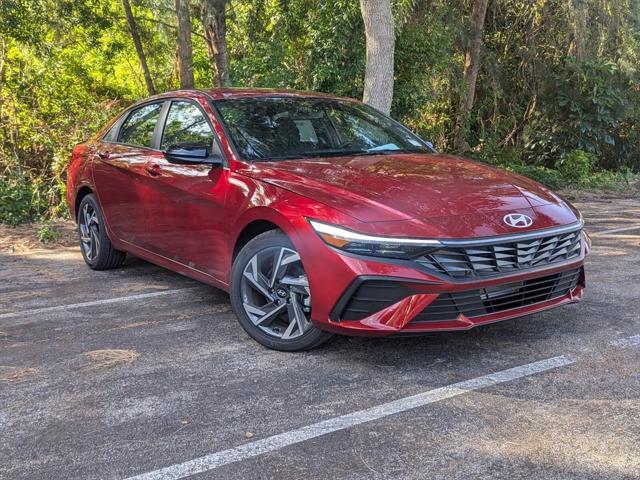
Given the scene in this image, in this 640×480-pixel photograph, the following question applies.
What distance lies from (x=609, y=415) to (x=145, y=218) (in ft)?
12.1

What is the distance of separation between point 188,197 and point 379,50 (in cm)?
507

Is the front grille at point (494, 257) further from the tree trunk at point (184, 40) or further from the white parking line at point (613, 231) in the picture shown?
the tree trunk at point (184, 40)

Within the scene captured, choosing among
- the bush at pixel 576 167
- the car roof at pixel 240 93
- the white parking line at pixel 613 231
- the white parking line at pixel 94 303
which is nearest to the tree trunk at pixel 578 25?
the bush at pixel 576 167

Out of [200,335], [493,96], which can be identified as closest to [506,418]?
[200,335]

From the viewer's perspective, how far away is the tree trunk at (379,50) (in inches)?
359

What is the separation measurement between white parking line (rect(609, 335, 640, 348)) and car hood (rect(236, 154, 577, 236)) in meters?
0.79

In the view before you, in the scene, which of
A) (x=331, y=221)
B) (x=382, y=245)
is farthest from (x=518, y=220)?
(x=331, y=221)

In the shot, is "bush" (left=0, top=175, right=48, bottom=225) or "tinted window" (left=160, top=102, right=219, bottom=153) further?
"bush" (left=0, top=175, right=48, bottom=225)

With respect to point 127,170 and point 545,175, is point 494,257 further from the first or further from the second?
point 545,175

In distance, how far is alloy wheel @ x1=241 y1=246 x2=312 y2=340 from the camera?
4141 mm

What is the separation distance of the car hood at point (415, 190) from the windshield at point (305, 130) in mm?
238

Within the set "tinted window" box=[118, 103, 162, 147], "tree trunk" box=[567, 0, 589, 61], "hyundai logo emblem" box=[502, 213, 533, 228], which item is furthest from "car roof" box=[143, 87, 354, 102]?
"tree trunk" box=[567, 0, 589, 61]

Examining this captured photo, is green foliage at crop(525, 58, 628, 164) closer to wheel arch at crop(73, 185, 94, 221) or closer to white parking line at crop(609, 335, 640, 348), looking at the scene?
wheel arch at crop(73, 185, 94, 221)

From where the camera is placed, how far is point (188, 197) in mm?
5023
